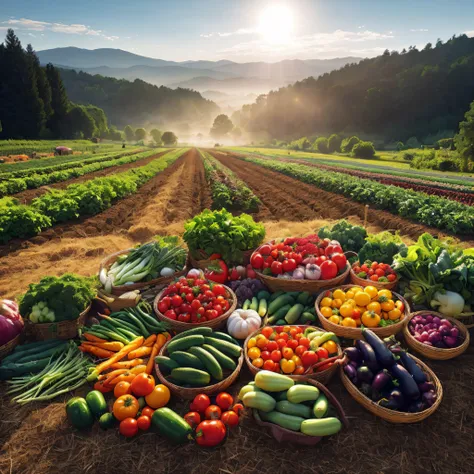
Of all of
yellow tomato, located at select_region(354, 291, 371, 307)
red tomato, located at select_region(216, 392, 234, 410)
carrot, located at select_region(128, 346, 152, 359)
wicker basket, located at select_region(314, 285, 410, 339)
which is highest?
yellow tomato, located at select_region(354, 291, 371, 307)

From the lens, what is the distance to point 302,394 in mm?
3928

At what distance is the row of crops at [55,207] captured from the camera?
467 inches

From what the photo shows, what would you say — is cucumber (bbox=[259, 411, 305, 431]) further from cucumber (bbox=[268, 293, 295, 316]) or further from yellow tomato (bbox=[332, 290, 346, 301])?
yellow tomato (bbox=[332, 290, 346, 301])

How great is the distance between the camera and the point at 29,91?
69625 mm

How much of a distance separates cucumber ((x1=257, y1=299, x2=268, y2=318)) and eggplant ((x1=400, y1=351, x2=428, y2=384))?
7.72ft

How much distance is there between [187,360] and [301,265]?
3.31m

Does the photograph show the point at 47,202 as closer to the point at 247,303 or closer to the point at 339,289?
the point at 247,303

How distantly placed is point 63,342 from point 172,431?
9.04ft

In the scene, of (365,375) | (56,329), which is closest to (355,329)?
(365,375)

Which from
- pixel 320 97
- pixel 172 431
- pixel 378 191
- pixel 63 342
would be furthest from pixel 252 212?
pixel 320 97

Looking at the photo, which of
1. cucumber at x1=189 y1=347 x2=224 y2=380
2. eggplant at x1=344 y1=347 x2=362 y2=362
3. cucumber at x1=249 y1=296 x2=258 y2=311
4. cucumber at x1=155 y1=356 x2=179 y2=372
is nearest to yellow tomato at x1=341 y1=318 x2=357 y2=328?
eggplant at x1=344 y1=347 x2=362 y2=362

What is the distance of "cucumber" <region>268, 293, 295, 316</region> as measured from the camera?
6.14 metres

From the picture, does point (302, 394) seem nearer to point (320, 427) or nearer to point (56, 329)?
point (320, 427)

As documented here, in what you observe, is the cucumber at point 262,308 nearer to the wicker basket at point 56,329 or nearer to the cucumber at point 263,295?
the cucumber at point 263,295
